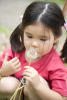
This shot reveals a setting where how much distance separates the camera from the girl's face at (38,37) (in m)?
1.61

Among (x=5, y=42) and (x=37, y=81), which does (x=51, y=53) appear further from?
(x=5, y=42)

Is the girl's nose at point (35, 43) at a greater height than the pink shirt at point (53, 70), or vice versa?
the girl's nose at point (35, 43)

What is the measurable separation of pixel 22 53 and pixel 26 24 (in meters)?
0.31

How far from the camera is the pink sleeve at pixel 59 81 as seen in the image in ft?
5.49

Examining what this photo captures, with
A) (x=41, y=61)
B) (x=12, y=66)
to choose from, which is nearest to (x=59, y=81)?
(x=41, y=61)

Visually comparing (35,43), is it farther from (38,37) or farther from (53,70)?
(53,70)

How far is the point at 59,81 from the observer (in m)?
1.69

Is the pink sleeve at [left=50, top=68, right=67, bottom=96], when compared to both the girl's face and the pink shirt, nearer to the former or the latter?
the pink shirt

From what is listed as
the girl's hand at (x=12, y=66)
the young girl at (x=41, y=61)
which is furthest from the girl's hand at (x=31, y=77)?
the girl's hand at (x=12, y=66)

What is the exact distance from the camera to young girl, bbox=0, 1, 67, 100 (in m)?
1.62

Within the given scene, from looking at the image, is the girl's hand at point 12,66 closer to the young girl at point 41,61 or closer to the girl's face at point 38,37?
the young girl at point 41,61

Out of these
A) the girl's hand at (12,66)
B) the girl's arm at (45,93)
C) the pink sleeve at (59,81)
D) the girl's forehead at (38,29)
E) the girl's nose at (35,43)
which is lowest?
the girl's arm at (45,93)

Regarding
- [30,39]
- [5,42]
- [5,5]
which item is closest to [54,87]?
[30,39]

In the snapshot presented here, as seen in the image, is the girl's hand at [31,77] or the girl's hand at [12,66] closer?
the girl's hand at [31,77]
